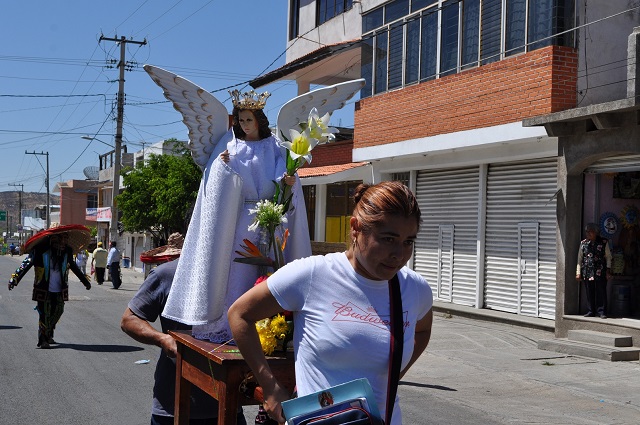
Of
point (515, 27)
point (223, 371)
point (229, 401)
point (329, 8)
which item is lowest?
point (229, 401)

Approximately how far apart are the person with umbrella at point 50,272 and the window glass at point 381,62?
10204mm

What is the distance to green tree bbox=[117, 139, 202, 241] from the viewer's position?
3203cm

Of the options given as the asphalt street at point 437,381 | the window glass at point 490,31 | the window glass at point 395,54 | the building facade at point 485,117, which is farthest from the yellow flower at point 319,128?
the window glass at point 395,54

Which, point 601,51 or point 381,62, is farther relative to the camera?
point 381,62

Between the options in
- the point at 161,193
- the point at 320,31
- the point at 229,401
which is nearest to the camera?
the point at 229,401

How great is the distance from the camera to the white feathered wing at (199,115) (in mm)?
4051

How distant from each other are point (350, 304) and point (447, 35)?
16.1 meters

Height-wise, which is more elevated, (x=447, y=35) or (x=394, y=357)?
(x=447, y=35)

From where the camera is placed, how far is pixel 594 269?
559 inches

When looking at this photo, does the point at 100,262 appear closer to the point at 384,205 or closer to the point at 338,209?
the point at 338,209

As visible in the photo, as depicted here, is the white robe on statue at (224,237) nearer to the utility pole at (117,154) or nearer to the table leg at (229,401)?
the table leg at (229,401)

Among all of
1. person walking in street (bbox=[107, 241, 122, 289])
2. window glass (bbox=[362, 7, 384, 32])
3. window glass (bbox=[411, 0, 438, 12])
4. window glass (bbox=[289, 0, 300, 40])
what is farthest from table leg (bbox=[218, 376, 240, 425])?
person walking in street (bbox=[107, 241, 122, 289])

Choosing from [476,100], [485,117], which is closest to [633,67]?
[485,117]

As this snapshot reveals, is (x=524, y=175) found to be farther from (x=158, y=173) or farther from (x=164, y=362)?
(x=158, y=173)
